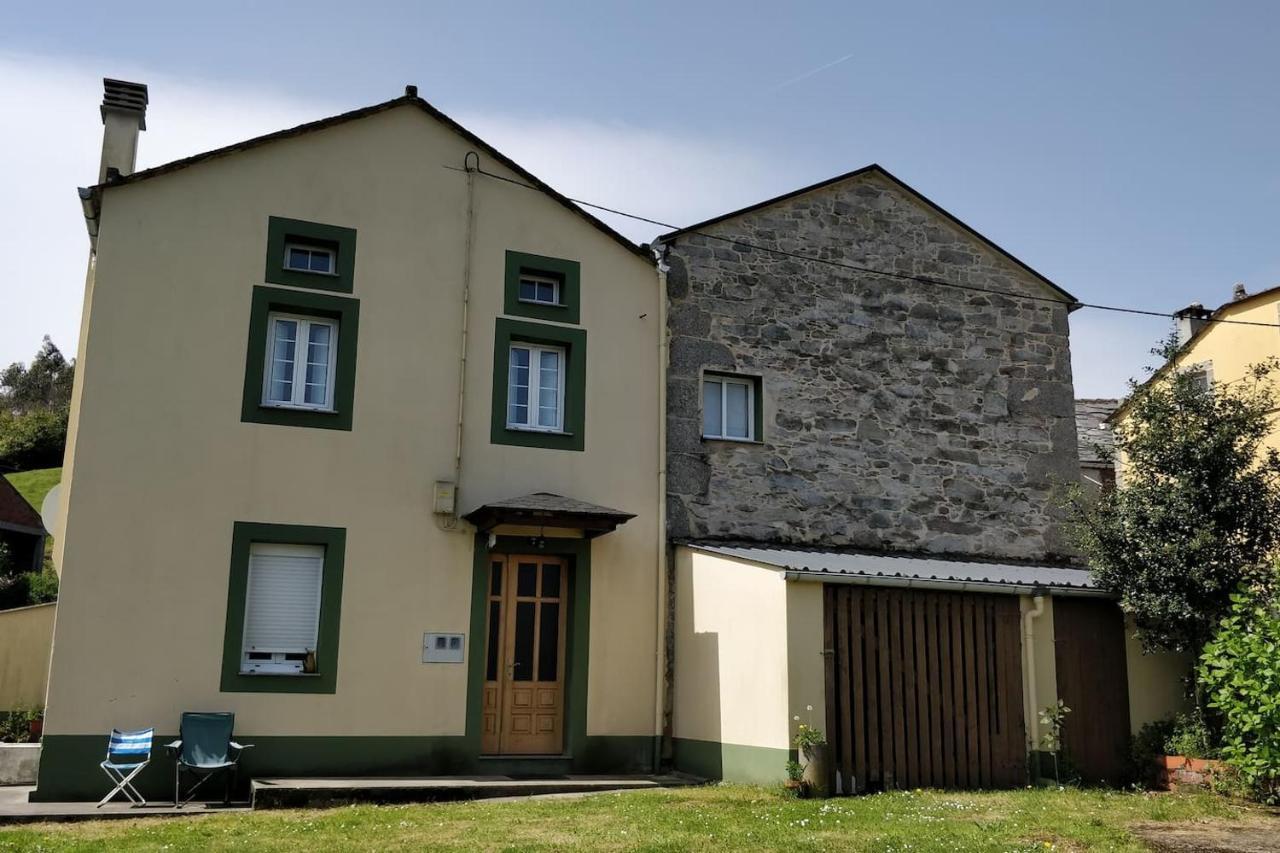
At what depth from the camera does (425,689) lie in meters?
11.5

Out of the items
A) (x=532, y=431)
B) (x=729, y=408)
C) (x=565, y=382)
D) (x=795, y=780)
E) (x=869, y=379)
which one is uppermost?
(x=869, y=379)

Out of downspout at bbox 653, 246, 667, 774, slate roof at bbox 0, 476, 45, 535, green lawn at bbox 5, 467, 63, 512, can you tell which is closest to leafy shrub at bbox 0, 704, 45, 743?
downspout at bbox 653, 246, 667, 774

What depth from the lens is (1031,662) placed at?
11742mm

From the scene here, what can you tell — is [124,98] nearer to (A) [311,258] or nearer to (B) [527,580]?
(A) [311,258]

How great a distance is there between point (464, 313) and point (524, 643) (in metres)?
3.72

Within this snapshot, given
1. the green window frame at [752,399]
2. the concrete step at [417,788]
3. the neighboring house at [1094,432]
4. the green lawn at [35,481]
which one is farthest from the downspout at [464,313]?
the green lawn at [35,481]

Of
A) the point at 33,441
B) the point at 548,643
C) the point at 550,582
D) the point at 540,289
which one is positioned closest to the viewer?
the point at 548,643

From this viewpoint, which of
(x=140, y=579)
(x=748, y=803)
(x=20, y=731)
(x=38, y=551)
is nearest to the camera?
(x=748, y=803)

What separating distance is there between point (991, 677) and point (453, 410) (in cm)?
636

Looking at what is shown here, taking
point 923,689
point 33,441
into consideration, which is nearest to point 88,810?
point 923,689

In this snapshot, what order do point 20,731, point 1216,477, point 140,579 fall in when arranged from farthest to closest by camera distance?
Result: point 20,731
point 1216,477
point 140,579

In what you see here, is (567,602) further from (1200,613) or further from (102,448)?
(1200,613)

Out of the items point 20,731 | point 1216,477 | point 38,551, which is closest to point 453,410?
point 20,731

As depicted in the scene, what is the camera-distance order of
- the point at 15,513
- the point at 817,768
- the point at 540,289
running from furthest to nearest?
the point at 15,513, the point at 540,289, the point at 817,768
